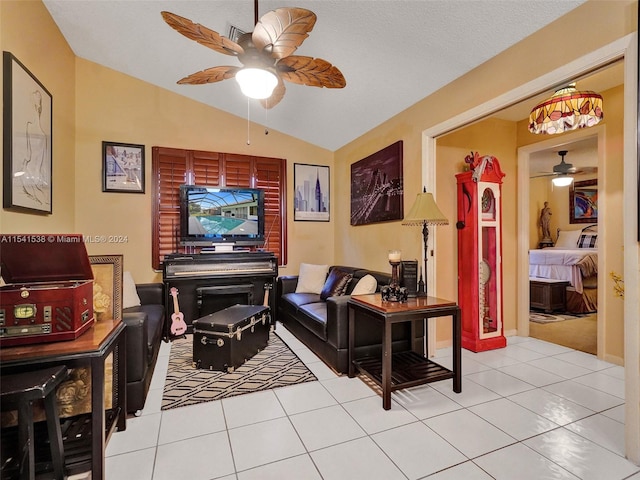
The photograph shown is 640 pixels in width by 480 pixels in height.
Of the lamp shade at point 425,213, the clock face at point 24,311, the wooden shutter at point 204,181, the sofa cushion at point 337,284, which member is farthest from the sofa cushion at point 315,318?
the clock face at point 24,311

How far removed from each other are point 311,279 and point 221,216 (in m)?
1.44

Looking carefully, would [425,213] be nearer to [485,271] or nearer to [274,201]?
[485,271]

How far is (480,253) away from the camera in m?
3.27

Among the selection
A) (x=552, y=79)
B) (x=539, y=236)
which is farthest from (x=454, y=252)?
(x=539, y=236)

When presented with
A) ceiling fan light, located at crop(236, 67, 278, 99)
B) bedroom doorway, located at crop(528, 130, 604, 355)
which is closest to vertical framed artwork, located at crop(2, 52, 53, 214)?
ceiling fan light, located at crop(236, 67, 278, 99)

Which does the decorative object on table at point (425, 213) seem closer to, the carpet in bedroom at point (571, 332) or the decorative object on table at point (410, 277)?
the decorative object on table at point (410, 277)

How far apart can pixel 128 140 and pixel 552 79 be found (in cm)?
430

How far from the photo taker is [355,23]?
237cm

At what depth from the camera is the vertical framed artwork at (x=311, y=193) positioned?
4.73 m

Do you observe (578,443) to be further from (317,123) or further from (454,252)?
(317,123)

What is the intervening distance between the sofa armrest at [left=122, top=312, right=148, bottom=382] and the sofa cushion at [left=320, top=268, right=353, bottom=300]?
1922 mm

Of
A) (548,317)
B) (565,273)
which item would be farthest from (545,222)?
(548,317)

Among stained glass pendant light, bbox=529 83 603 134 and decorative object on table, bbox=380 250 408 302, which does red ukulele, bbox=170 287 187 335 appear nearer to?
decorative object on table, bbox=380 250 408 302

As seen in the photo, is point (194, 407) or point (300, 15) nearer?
point (300, 15)
